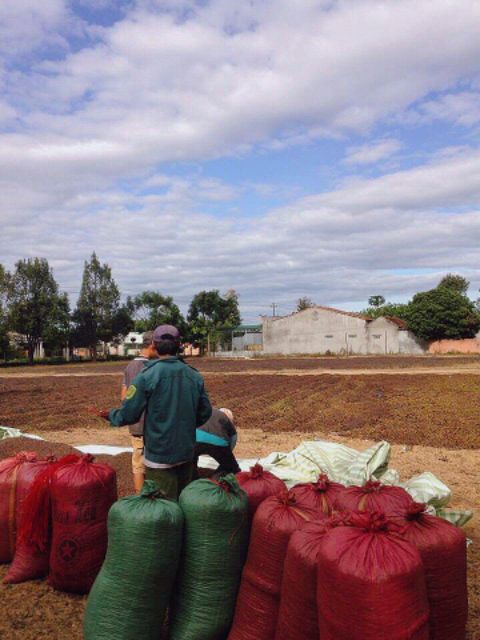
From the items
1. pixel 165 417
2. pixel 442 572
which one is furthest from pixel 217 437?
pixel 442 572

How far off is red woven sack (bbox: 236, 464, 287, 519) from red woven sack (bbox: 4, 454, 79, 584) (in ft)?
3.43

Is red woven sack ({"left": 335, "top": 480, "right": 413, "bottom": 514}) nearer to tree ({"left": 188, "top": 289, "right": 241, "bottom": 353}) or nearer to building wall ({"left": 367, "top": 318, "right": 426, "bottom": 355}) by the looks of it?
building wall ({"left": 367, "top": 318, "right": 426, "bottom": 355})

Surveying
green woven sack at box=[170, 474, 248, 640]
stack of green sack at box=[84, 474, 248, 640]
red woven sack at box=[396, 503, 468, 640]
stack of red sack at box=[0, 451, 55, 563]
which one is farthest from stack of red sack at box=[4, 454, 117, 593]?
red woven sack at box=[396, 503, 468, 640]

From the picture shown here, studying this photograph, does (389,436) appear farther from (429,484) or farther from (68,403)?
(68,403)

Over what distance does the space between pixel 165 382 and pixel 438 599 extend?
65.0 inches

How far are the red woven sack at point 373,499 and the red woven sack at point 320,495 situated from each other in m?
0.04

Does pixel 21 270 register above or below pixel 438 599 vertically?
above

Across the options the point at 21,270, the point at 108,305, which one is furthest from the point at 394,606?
the point at 108,305

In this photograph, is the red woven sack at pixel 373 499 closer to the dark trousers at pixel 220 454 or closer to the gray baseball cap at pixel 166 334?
the gray baseball cap at pixel 166 334

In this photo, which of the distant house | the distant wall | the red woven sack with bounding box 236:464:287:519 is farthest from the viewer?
the distant house

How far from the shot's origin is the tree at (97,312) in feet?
188

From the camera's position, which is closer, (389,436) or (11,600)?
(11,600)

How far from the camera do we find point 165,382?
3.10m

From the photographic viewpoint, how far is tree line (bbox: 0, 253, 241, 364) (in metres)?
50.6
